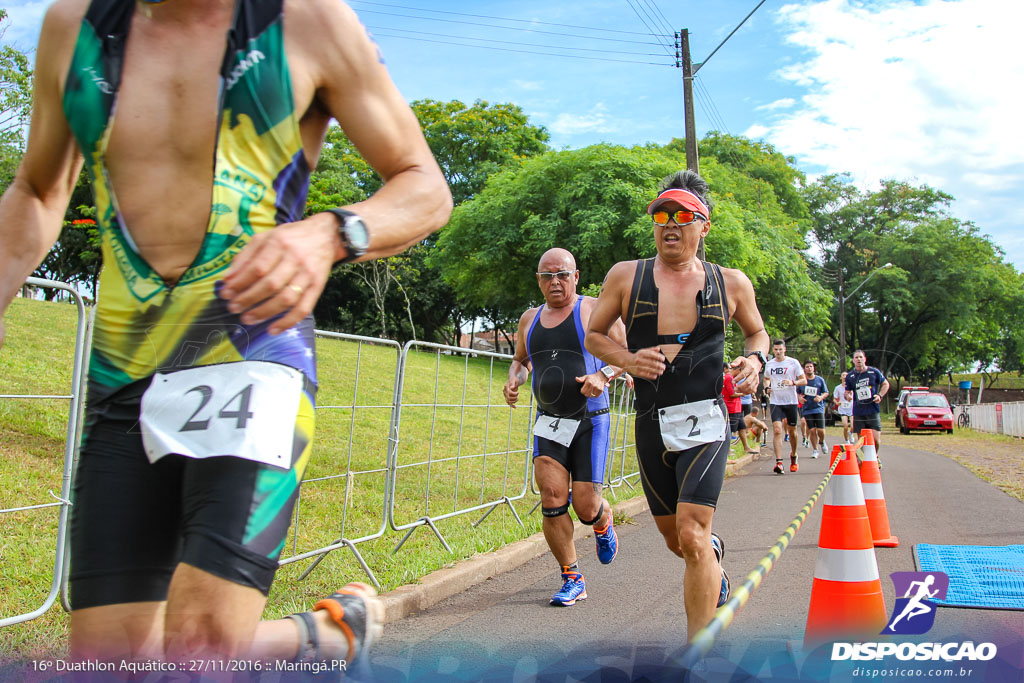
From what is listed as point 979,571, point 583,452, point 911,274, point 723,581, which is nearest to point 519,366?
point 583,452

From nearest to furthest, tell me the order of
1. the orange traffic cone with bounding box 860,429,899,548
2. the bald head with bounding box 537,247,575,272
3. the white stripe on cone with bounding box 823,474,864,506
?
1. the white stripe on cone with bounding box 823,474,864,506
2. the bald head with bounding box 537,247,575,272
3. the orange traffic cone with bounding box 860,429,899,548

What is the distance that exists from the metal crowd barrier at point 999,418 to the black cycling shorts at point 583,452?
93.6 ft

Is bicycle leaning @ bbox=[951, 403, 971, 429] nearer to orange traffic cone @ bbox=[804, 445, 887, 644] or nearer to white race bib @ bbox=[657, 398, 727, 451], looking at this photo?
orange traffic cone @ bbox=[804, 445, 887, 644]

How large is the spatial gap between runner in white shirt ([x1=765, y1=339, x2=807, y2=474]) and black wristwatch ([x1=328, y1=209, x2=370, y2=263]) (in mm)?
14075

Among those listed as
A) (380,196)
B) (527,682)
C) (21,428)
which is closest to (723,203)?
(21,428)

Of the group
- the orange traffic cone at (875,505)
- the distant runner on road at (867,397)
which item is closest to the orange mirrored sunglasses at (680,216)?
the orange traffic cone at (875,505)

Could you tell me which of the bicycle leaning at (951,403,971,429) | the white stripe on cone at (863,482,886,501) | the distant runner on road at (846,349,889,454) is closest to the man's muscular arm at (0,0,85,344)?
the white stripe on cone at (863,482,886,501)

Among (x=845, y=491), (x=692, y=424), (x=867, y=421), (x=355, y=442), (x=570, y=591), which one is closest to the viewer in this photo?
(x=692, y=424)

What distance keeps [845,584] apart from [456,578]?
2537 mm

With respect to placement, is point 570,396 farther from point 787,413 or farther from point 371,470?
point 787,413

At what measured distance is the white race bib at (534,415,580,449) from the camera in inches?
222

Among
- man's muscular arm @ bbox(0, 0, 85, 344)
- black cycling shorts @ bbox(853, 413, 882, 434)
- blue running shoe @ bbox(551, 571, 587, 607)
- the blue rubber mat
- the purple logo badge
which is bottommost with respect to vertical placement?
the blue rubber mat

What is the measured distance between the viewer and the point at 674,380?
418 centimetres

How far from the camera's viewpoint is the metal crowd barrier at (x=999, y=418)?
29578mm
